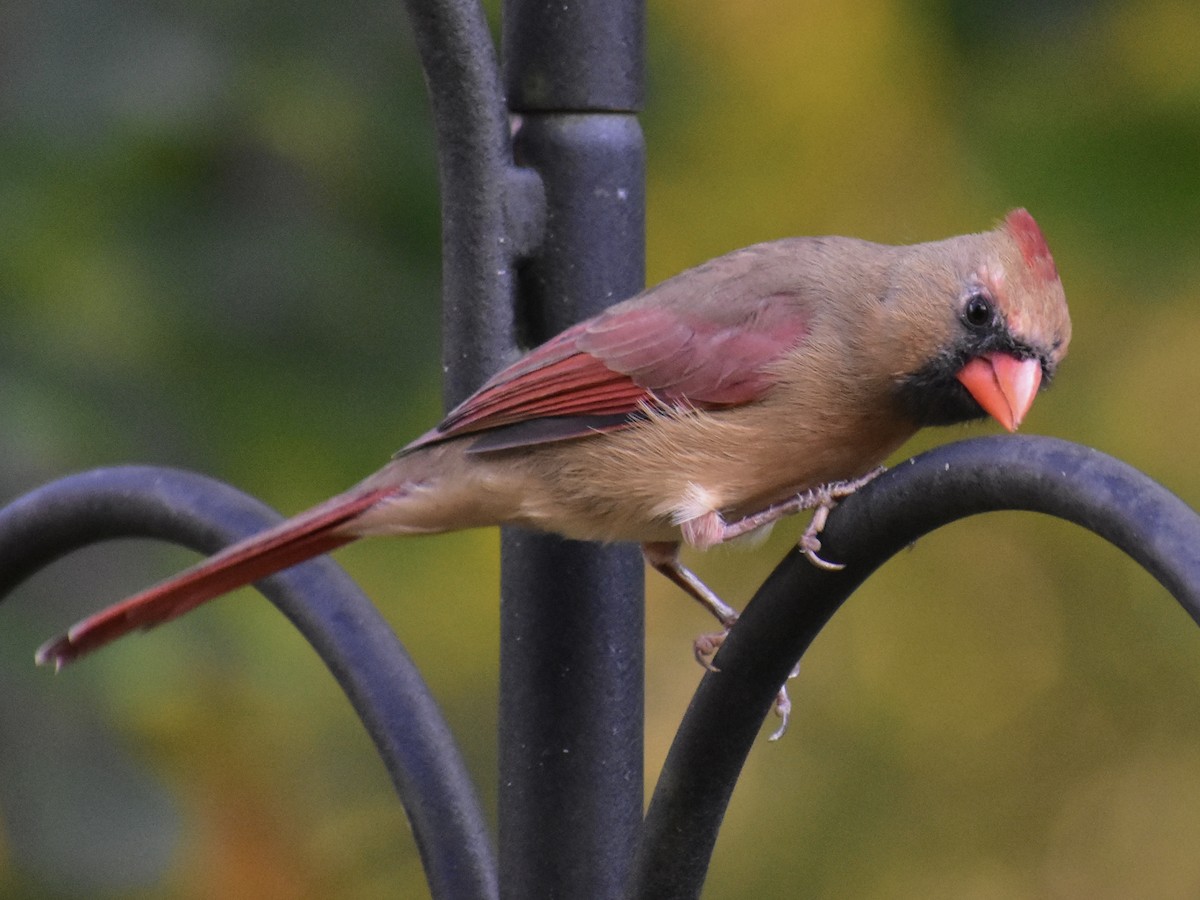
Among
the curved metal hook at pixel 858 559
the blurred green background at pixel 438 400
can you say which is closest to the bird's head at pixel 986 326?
the curved metal hook at pixel 858 559

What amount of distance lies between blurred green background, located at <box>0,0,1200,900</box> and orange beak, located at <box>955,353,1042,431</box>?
771 millimetres

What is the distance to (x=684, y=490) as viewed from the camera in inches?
85.9

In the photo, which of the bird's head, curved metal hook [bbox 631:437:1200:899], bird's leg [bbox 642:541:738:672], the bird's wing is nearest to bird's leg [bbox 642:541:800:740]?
bird's leg [bbox 642:541:738:672]

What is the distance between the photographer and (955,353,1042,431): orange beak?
78.0 inches

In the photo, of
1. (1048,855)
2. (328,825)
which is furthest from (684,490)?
(1048,855)

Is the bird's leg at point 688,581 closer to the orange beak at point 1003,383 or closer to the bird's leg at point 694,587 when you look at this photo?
the bird's leg at point 694,587

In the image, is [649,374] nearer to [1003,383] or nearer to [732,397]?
[732,397]

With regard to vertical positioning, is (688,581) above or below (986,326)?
below

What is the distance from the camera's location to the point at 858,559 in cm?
151

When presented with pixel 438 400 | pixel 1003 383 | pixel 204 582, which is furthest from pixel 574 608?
pixel 438 400

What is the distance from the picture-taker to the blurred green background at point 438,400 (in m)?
2.52

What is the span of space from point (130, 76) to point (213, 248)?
273 millimetres

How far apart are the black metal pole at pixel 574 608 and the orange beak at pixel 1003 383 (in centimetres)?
45

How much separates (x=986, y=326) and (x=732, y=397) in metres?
0.34
